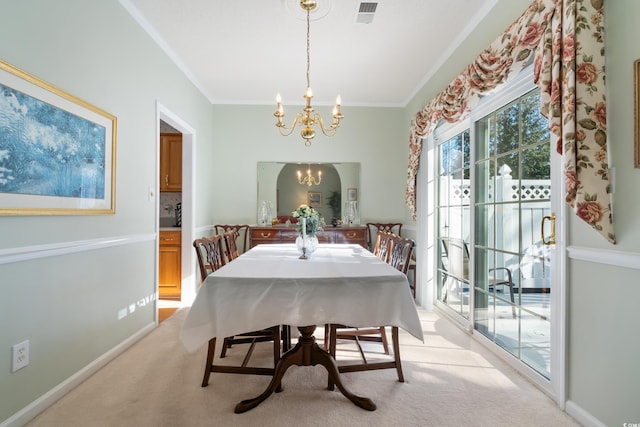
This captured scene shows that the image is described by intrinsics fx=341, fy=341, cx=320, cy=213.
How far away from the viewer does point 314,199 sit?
5.04m

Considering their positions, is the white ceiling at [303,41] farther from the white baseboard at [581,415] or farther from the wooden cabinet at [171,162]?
the white baseboard at [581,415]

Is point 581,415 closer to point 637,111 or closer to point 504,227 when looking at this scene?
point 504,227

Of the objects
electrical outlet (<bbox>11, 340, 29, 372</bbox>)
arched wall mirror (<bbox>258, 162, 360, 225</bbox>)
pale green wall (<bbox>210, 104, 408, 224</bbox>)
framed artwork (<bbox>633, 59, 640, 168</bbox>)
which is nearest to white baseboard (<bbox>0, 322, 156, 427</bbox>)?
electrical outlet (<bbox>11, 340, 29, 372</bbox>)

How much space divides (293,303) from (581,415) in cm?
160

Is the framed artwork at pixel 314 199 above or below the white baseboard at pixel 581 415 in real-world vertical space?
above

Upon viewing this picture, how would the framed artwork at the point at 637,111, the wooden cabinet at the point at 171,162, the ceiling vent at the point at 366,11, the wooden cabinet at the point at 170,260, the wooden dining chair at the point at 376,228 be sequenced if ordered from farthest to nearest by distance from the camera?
the wooden dining chair at the point at 376,228, the wooden cabinet at the point at 171,162, the wooden cabinet at the point at 170,260, the ceiling vent at the point at 366,11, the framed artwork at the point at 637,111

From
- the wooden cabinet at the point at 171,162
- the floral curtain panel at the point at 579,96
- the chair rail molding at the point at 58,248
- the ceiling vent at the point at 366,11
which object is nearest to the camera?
the floral curtain panel at the point at 579,96

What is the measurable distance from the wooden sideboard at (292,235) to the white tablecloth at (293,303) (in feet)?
9.11

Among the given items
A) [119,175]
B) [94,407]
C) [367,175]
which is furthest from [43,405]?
[367,175]

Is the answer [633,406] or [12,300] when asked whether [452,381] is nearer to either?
[633,406]

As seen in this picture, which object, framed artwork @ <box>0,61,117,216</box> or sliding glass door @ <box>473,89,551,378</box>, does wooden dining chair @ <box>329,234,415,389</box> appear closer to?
sliding glass door @ <box>473,89,551,378</box>

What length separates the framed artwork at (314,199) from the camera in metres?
5.03

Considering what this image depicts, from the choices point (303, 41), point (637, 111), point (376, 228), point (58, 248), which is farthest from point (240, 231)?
point (637, 111)

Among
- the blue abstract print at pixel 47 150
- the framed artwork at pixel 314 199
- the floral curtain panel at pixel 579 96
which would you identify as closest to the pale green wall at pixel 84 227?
the blue abstract print at pixel 47 150
